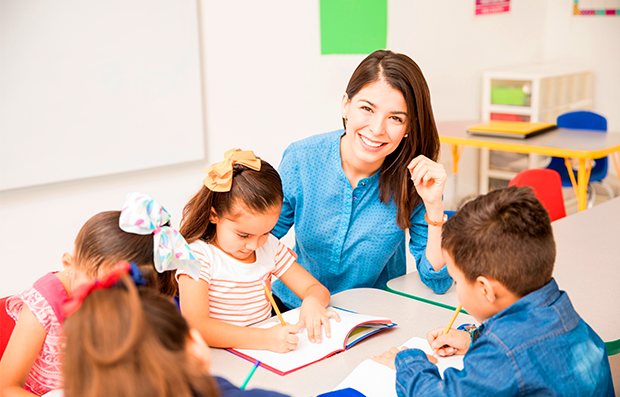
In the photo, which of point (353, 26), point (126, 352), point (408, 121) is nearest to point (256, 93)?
point (353, 26)

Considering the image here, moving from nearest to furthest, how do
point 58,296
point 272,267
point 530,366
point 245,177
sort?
point 530,366 → point 58,296 → point 245,177 → point 272,267

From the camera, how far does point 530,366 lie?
853 millimetres

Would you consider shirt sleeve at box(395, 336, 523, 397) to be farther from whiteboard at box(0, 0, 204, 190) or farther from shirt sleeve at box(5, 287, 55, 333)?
whiteboard at box(0, 0, 204, 190)

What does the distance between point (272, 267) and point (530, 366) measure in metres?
0.73

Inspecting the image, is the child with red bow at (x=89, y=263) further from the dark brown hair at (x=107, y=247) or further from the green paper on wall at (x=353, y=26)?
the green paper on wall at (x=353, y=26)

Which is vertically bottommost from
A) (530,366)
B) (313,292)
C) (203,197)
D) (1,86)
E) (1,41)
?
(313,292)

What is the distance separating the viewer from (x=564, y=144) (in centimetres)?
315

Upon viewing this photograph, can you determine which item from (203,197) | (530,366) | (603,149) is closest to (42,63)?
(203,197)

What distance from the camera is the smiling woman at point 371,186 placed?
147 centimetres

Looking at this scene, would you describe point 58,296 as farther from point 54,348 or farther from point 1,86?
point 1,86

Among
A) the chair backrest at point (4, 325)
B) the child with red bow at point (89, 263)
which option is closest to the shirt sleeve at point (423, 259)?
the child with red bow at point (89, 263)

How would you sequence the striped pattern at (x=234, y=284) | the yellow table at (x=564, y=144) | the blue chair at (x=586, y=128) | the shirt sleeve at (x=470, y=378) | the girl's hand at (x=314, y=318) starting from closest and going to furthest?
the shirt sleeve at (x=470, y=378) < the girl's hand at (x=314, y=318) < the striped pattern at (x=234, y=284) < the yellow table at (x=564, y=144) < the blue chair at (x=586, y=128)

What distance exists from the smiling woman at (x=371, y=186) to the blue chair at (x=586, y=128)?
231cm

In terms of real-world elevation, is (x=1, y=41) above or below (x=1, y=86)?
above
